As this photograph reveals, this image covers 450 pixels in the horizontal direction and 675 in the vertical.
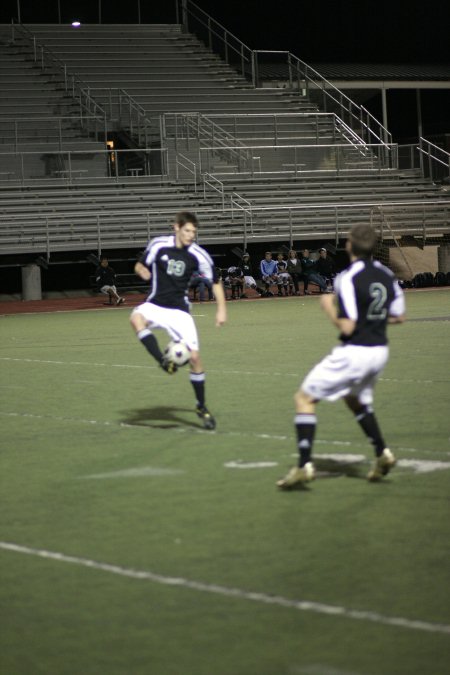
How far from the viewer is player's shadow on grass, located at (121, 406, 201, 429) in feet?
37.8

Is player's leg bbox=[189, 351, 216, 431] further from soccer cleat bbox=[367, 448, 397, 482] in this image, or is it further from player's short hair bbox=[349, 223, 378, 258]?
player's short hair bbox=[349, 223, 378, 258]

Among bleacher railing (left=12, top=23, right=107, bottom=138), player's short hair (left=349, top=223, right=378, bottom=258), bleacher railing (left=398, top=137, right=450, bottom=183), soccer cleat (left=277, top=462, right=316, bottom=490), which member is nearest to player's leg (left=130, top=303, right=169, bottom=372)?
soccer cleat (left=277, top=462, right=316, bottom=490)

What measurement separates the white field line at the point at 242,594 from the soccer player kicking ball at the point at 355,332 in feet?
6.77

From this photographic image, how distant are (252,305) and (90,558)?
25030 millimetres

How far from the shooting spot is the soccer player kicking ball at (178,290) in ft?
36.8

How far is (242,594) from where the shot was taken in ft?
19.3

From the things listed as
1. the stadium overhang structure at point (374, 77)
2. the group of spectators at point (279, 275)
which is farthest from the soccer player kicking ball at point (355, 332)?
the stadium overhang structure at point (374, 77)

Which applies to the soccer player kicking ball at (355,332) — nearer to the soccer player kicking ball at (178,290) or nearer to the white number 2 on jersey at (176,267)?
the soccer player kicking ball at (178,290)

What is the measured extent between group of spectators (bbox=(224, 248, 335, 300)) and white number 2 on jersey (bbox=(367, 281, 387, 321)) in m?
25.5

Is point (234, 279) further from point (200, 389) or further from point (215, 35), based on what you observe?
point (200, 389)

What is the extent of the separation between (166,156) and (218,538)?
3209 centimetres

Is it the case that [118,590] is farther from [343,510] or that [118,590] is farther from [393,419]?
[393,419]

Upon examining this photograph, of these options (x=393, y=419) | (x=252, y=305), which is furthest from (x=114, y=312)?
(x=393, y=419)

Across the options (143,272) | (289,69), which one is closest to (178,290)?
(143,272)
